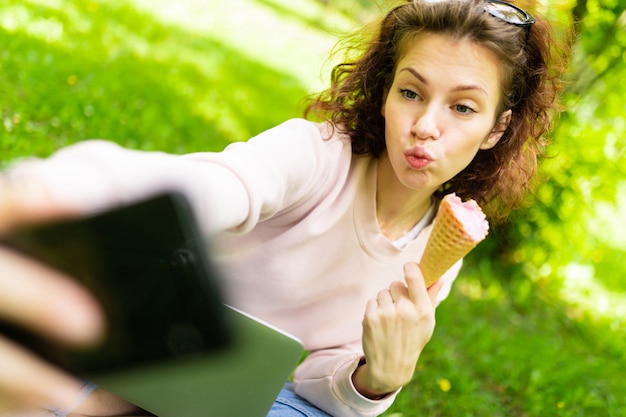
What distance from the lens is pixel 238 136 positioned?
5410 mm

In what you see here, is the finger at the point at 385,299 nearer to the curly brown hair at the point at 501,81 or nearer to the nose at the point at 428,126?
the nose at the point at 428,126

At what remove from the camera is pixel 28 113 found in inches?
151

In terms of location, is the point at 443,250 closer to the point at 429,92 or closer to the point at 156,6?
the point at 429,92

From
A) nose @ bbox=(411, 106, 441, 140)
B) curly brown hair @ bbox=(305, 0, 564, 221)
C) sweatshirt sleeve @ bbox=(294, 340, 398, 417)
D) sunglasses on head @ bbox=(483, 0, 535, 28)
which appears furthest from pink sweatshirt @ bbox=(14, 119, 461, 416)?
sunglasses on head @ bbox=(483, 0, 535, 28)

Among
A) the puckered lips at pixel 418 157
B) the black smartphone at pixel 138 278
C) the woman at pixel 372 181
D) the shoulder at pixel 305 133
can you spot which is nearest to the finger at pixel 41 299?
the black smartphone at pixel 138 278

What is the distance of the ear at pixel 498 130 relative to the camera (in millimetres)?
1961

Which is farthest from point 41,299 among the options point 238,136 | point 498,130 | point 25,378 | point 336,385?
point 238,136

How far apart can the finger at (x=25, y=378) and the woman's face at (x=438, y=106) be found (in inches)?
45.3

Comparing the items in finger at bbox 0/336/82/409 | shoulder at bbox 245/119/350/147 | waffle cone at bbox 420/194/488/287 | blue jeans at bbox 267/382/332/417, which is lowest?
blue jeans at bbox 267/382/332/417

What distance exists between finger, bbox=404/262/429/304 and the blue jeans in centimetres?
62

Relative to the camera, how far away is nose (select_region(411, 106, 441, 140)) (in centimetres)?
165

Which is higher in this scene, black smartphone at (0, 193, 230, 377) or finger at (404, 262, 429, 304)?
finger at (404, 262, 429, 304)

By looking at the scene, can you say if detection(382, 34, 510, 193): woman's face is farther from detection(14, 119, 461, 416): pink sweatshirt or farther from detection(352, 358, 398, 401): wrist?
detection(352, 358, 398, 401): wrist

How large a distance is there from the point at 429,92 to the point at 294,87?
6.53 m
